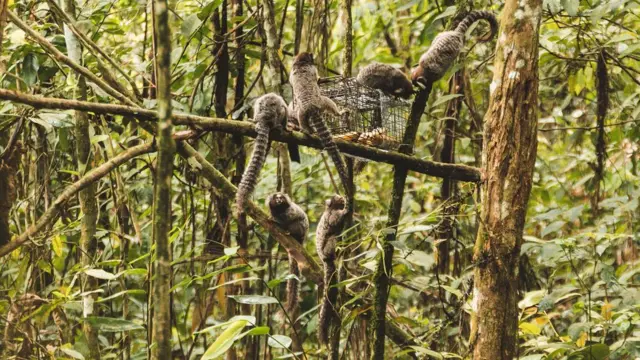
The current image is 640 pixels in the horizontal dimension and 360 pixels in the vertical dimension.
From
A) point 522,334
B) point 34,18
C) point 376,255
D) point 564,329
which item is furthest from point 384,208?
point 34,18

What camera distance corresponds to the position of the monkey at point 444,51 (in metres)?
4.42

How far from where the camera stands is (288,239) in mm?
4031

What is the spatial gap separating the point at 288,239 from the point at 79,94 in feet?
5.85

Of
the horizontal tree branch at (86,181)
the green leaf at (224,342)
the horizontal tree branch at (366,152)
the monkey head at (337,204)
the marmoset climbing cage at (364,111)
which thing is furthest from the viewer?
the monkey head at (337,204)

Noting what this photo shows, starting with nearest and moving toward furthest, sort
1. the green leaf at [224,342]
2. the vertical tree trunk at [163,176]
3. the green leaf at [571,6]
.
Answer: the vertical tree trunk at [163,176], the green leaf at [224,342], the green leaf at [571,6]

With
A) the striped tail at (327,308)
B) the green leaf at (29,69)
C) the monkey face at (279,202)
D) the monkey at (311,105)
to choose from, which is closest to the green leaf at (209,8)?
the monkey at (311,105)

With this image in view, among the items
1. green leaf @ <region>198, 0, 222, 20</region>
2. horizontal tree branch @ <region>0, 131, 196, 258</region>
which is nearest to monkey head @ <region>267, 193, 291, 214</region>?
green leaf @ <region>198, 0, 222, 20</region>

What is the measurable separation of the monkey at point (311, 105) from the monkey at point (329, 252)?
473 millimetres

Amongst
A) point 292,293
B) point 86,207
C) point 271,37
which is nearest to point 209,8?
point 271,37

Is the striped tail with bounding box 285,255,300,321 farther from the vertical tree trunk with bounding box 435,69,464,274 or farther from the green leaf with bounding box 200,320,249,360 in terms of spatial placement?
the green leaf with bounding box 200,320,249,360

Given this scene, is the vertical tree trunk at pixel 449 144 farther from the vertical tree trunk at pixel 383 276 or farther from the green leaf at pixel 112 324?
the green leaf at pixel 112 324

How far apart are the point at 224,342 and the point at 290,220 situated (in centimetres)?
255

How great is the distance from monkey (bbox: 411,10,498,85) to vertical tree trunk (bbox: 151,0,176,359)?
248 cm

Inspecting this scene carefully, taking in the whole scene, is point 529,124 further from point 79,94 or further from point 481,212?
point 79,94
